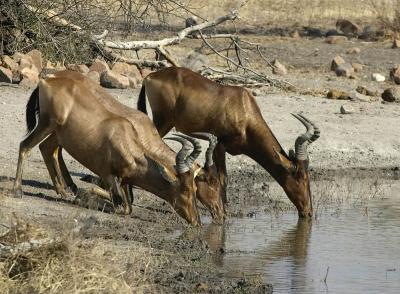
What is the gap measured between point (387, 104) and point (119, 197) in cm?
801

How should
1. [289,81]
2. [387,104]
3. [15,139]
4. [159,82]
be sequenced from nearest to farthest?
[159,82] → [15,139] → [387,104] → [289,81]

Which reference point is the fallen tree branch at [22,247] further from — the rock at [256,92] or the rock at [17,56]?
the rock at [256,92]

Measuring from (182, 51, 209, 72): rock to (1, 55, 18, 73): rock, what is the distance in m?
3.01

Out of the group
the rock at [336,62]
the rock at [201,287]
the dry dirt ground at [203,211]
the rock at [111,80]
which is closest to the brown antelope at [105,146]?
the dry dirt ground at [203,211]

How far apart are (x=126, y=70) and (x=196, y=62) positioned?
130 cm

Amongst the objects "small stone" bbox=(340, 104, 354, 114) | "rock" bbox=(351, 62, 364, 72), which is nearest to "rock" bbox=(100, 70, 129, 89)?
"small stone" bbox=(340, 104, 354, 114)

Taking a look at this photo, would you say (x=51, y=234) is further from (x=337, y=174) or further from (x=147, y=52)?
(x=147, y=52)

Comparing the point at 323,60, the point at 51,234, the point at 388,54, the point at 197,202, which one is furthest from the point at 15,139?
the point at 388,54

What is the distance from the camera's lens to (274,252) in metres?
11.1

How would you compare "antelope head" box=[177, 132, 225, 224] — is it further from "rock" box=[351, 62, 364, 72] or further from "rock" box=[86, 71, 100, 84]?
"rock" box=[351, 62, 364, 72]

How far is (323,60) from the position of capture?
23.6 metres

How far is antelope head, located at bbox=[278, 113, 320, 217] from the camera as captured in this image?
42.2ft

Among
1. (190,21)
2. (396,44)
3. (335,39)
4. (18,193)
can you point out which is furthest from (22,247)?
(335,39)

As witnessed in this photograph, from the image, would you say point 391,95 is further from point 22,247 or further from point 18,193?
point 22,247
